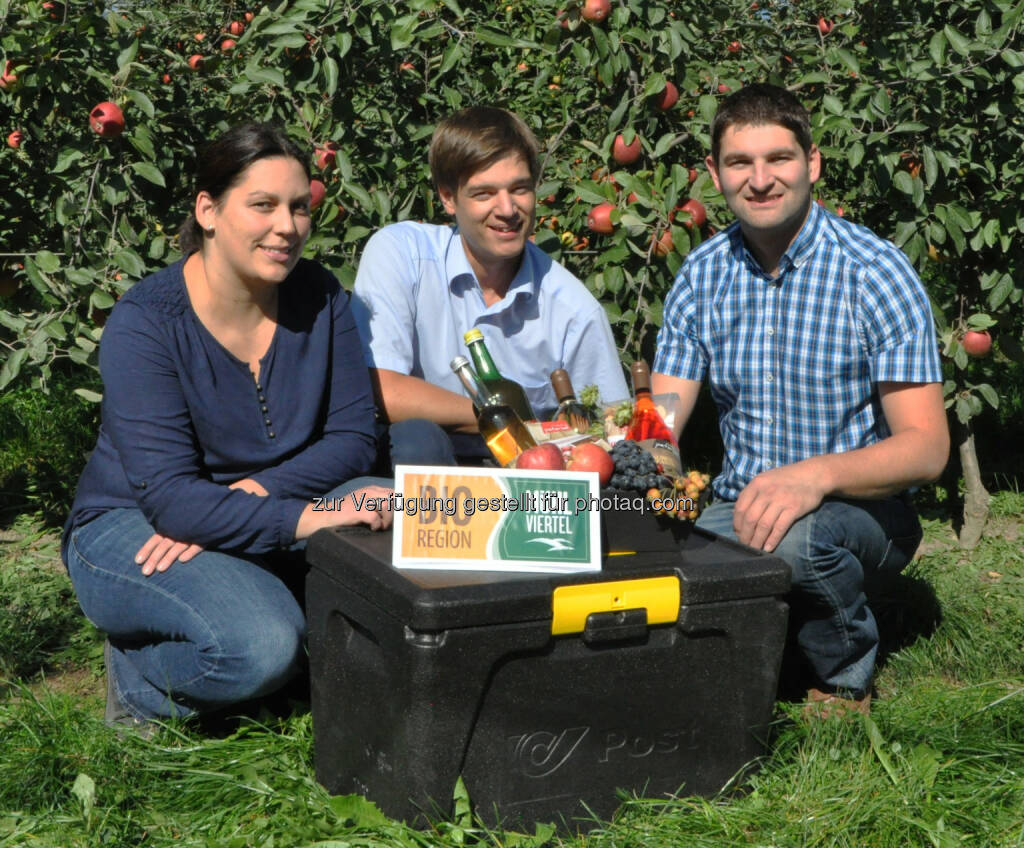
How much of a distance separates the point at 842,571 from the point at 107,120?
202 cm

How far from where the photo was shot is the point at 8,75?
2994 millimetres

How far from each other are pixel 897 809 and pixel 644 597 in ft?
1.87

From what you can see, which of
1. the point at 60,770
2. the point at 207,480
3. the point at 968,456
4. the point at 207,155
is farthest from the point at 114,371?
the point at 968,456

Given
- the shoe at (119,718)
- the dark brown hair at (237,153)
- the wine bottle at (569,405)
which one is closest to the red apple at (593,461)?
the wine bottle at (569,405)

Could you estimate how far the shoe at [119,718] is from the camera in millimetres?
2387

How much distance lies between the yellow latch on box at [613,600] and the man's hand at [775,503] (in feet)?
1.22

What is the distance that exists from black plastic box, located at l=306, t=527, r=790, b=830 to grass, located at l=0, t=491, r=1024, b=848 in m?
0.06

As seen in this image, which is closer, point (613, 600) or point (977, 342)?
point (613, 600)

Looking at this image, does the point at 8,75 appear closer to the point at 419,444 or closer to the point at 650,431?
the point at 419,444

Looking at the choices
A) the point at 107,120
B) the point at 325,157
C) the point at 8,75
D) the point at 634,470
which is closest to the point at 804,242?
the point at 634,470

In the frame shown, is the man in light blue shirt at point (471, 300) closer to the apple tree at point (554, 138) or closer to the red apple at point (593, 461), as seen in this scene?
the apple tree at point (554, 138)

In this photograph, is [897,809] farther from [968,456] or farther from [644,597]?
[968,456]

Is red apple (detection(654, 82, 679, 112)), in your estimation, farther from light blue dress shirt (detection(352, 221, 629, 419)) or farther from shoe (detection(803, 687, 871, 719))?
shoe (detection(803, 687, 871, 719))

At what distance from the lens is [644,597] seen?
197 centimetres
